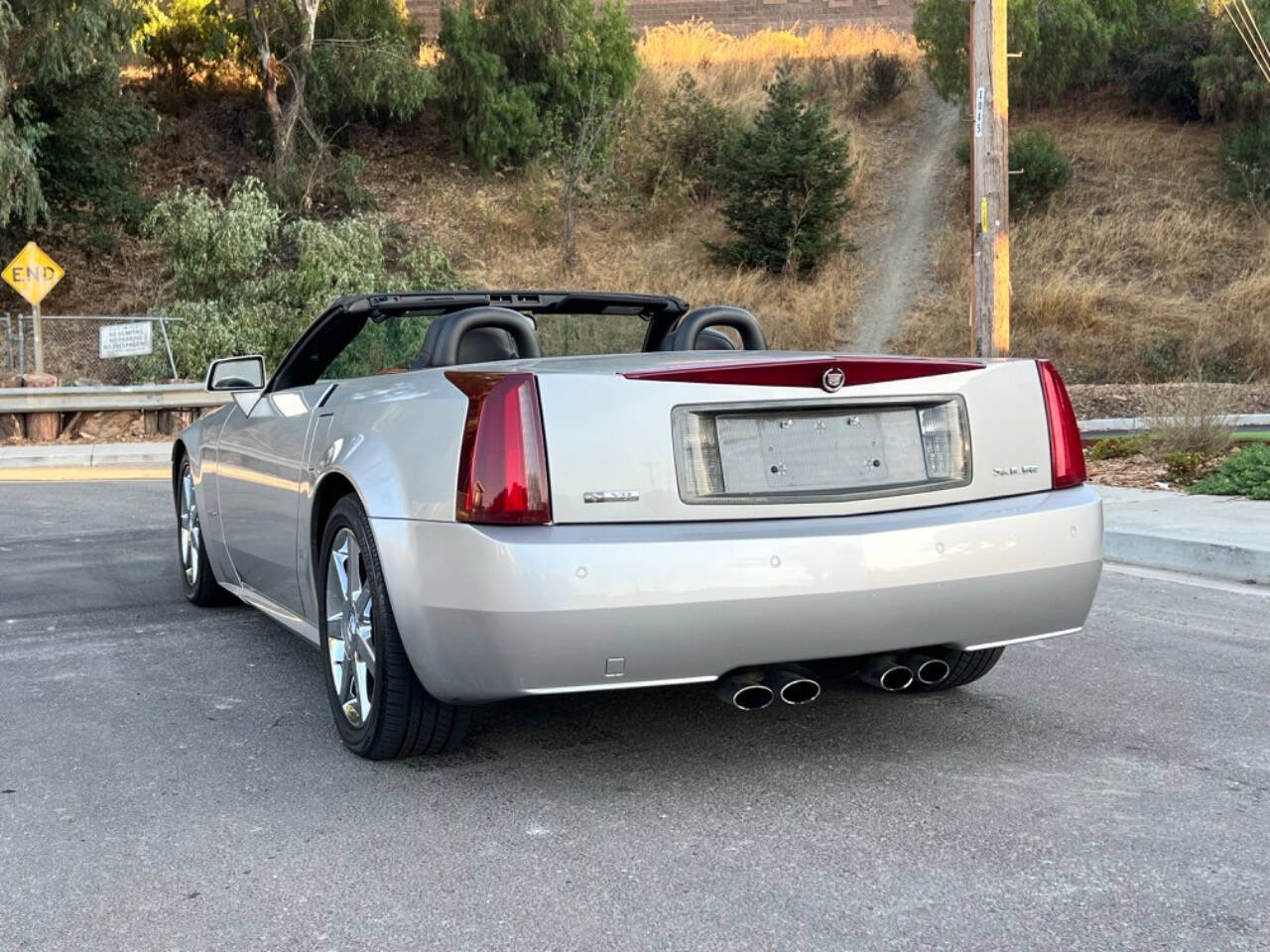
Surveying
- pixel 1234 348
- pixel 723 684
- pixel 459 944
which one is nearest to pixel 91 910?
pixel 459 944

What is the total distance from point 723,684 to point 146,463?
1468cm

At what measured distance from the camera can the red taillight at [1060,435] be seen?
4.54 meters

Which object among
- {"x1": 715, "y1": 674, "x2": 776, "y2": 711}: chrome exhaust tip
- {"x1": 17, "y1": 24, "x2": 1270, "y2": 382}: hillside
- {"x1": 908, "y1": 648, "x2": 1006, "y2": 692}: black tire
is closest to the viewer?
{"x1": 715, "y1": 674, "x2": 776, "y2": 711}: chrome exhaust tip

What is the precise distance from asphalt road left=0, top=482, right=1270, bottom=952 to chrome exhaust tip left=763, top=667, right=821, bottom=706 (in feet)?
1.01

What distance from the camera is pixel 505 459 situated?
12.8 feet

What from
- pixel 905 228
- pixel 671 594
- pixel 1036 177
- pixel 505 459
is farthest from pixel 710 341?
pixel 905 228

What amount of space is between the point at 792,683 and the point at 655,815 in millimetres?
528

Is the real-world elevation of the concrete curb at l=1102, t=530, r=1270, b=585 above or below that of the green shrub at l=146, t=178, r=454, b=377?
below

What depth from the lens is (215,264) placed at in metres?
26.8

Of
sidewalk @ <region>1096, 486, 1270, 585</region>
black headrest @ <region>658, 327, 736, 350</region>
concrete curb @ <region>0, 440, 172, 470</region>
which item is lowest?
concrete curb @ <region>0, 440, 172, 470</region>

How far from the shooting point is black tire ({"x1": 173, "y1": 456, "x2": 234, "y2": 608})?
23.0 ft

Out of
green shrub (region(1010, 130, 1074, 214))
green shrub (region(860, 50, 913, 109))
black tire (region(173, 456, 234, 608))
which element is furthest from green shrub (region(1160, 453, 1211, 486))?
green shrub (region(860, 50, 913, 109))

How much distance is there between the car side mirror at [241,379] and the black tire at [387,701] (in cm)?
145

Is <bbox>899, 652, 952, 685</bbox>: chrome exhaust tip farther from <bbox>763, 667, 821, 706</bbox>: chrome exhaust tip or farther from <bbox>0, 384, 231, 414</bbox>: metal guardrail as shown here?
<bbox>0, 384, 231, 414</bbox>: metal guardrail
